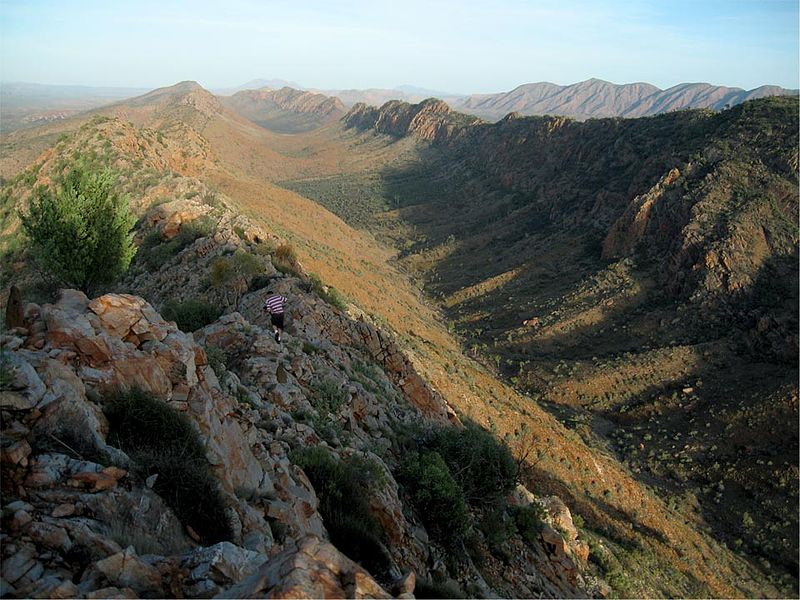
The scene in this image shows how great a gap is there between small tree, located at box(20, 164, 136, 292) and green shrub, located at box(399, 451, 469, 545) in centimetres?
797

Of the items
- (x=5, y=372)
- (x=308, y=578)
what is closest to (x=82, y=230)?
(x=5, y=372)

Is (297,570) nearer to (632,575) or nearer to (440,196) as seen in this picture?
(632,575)

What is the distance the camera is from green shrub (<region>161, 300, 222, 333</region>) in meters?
11.7

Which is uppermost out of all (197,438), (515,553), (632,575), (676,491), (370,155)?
(370,155)

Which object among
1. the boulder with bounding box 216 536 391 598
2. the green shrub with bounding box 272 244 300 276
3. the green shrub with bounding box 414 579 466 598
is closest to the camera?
the boulder with bounding box 216 536 391 598

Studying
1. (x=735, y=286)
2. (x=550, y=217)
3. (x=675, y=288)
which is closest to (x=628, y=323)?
(x=675, y=288)

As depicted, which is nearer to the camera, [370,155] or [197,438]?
[197,438]

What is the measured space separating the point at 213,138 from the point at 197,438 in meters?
83.6

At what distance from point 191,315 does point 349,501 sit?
6.96 metres

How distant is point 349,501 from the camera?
266 inches

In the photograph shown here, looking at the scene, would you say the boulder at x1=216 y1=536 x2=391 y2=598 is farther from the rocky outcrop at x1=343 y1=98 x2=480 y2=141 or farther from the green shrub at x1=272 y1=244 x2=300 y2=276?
the rocky outcrop at x1=343 y1=98 x2=480 y2=141

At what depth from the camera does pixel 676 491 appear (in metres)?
19.3

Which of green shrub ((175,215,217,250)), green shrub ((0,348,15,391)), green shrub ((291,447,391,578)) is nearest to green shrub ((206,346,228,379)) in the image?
green shrub ((291,447,391,578))

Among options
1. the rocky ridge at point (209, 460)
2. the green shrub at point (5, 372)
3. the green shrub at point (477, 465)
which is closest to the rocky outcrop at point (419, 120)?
the green shrub at point (477, 465)
